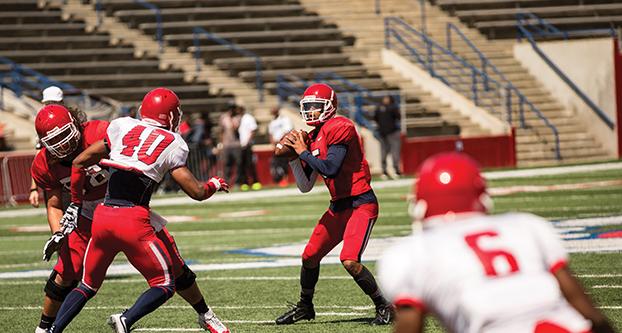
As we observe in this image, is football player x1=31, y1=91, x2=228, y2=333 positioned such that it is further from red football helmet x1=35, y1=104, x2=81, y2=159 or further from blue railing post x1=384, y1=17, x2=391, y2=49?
blue railing post x1=384, y1=17, x2=391, y2=49

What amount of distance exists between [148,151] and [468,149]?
2060 cm

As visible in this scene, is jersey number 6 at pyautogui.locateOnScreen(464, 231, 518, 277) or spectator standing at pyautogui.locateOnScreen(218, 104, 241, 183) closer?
jersey number 6 at pyautogui.locateOnScreen(464, 231, 518, 277)

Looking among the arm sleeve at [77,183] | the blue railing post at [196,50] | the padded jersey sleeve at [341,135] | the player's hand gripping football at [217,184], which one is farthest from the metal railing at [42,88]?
the player's hand gripping football at [217,184]

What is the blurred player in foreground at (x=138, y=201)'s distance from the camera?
725cm

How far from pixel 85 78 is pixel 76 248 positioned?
2146 cm

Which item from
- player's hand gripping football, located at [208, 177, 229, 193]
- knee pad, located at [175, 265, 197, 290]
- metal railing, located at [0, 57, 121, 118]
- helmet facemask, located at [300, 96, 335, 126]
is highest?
helmet facemask, located at [300, 96, 335, 126]

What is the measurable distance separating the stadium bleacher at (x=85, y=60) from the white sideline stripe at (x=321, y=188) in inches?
249

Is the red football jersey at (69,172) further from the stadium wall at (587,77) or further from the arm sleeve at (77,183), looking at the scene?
the stadium wall at (587,77)

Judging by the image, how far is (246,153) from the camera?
2470 centimetres

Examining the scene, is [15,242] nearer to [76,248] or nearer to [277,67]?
[76,248]

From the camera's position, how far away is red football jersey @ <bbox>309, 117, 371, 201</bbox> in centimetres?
855

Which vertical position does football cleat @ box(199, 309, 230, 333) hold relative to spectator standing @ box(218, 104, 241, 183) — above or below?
above

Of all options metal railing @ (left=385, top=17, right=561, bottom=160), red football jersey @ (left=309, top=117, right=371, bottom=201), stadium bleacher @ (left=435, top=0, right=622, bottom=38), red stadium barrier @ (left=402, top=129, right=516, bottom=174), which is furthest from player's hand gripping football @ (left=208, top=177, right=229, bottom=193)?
stadium bleacher @ (left=435, top=0, right=622, bottom=38)

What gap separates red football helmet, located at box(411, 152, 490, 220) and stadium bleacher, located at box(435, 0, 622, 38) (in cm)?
2910
